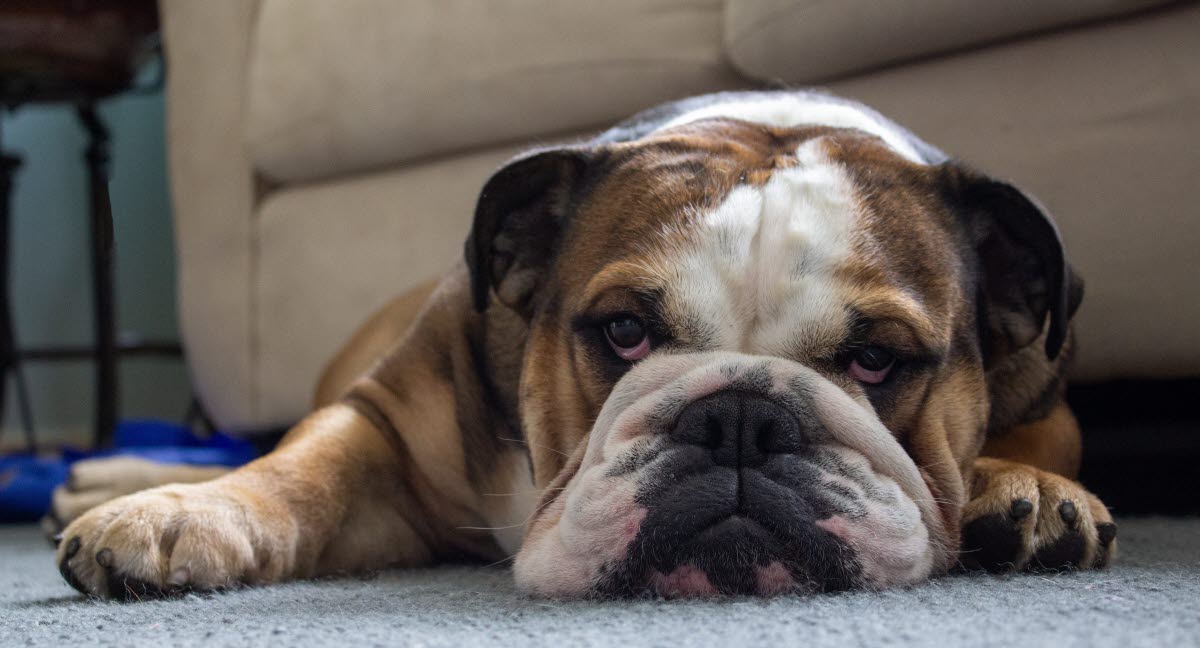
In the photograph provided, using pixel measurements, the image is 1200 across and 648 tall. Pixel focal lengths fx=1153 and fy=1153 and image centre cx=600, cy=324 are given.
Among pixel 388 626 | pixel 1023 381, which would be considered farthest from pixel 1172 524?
pixel 388 626

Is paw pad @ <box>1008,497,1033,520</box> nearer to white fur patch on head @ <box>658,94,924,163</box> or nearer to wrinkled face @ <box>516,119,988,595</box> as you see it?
wrinkled face @ <box>516,119,988,595</box>

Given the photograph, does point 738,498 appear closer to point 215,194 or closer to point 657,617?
point 657,617

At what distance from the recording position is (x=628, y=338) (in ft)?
3.98

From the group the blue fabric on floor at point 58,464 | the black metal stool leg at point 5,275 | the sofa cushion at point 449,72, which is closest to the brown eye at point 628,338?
the sofa cushion at point 449,72

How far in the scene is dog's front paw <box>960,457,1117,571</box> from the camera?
3.87ft

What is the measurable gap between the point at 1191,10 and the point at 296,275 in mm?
1895

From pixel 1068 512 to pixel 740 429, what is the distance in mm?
402

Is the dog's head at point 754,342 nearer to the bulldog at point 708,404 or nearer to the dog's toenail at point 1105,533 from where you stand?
the bulldog at point 708,404

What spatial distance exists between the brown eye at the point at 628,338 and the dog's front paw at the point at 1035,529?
1.27ft

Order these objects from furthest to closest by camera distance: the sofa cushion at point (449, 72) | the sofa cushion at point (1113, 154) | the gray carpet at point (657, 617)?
the sofa cushion at point (449, 72) → the sofa cushion at point (1113, 154) → the gray carpet at point (657, 617)

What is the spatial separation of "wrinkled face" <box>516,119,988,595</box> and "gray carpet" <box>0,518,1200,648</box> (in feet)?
0.15

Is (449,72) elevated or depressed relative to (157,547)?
elevated

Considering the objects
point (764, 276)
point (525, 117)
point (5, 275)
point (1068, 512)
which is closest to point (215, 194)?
point (525, 117)

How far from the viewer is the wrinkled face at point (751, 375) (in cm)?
101
